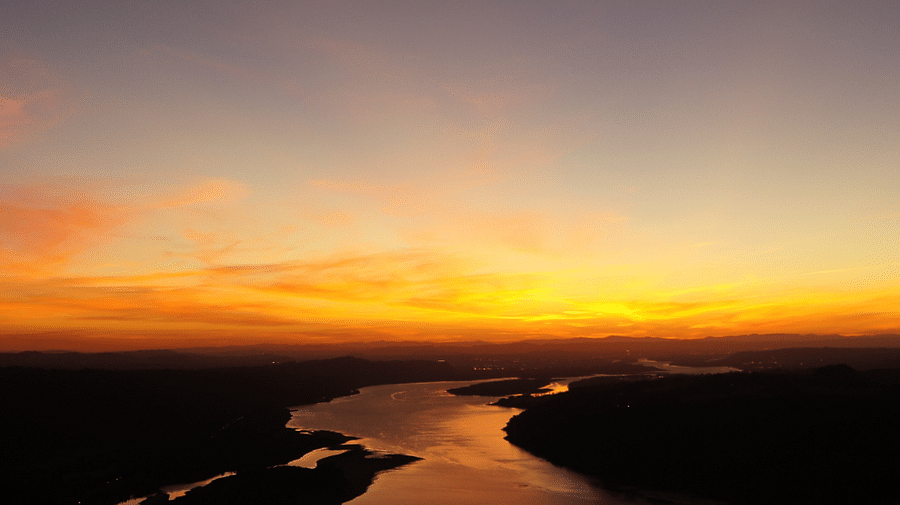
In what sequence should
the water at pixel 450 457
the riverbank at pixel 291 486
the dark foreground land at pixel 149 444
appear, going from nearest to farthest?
1. the riverbank at pixel 291 486
2. the dark foreground land at pixel 149 444
3. the water at pixel 450 457

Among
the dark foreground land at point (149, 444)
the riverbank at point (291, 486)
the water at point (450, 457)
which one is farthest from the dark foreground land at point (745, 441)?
the riverbank at point (291, 486)

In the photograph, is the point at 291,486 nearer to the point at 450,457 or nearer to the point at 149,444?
the point at 450,457

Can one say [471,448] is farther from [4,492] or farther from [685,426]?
[4,492]

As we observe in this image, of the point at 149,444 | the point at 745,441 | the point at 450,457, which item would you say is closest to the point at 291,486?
the point at 450,457

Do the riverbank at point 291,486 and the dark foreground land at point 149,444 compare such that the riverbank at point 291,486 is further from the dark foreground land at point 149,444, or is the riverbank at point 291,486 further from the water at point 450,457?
the water at point 450,457

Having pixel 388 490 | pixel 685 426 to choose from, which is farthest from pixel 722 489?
pixel 388 490
